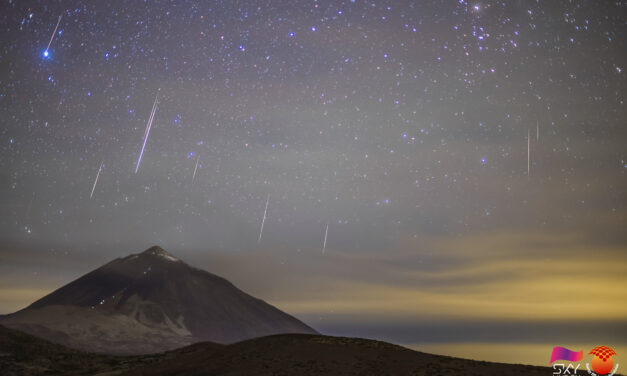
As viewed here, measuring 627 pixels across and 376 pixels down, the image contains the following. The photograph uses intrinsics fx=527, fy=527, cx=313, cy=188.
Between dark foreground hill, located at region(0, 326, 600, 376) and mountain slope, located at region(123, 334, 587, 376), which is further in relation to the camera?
dark foreground hill, located at region(0, 326, 600, 376)

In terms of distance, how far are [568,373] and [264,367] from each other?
17449 millimetres

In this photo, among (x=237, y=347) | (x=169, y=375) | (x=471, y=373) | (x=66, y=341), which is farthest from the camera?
(x=66, y=341)

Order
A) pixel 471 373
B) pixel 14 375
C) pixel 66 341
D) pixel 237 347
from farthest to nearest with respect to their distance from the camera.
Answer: pixel 66 341 < pixel 14 375 < pixel 237 347 < pixel 471 373

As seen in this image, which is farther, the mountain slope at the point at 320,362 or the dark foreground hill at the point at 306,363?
the dark foreground hill at the point at 306,363

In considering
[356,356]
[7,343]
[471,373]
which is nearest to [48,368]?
[7,343]

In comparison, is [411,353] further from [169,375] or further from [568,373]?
[169,375]

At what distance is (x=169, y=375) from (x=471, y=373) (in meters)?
19.4

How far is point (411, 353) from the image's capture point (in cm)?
3444

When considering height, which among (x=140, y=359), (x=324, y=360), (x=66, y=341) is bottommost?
(x=66, y=341)

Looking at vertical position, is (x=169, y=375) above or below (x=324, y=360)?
below

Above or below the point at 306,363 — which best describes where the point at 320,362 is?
above

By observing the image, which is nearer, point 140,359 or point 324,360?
point 324,360

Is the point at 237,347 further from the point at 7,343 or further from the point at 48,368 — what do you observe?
the point at 7,343

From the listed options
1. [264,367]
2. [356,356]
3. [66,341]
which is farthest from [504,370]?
[66,341]
